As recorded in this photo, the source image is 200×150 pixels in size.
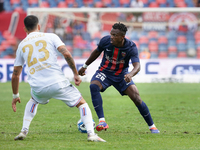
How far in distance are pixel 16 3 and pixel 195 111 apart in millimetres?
18810

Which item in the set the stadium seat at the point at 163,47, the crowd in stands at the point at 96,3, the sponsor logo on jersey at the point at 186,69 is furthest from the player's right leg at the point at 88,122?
the crowd in stands at the point at 96,3

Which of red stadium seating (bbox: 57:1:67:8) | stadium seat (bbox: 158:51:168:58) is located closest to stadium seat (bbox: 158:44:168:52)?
stadium seat (bbox: 158:51:168:58)

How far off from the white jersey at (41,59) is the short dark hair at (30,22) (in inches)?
6.4

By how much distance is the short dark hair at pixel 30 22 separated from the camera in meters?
4.87

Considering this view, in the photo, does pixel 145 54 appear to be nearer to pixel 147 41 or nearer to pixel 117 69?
pixel 147 41

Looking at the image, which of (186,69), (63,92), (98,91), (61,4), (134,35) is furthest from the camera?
(61,4)

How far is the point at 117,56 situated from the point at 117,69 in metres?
0.26

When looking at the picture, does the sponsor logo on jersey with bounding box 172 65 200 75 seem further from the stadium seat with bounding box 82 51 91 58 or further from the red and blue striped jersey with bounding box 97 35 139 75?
the red and blue striped jersey with bounding box 97 35 139 75

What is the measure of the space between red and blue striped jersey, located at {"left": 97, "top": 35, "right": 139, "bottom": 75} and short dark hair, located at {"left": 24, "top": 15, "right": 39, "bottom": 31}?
5.01 ft

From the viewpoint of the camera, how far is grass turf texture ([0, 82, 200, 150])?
15.5 feet

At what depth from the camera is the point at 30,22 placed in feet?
16.0

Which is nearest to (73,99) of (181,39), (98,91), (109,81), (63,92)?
(63,92)

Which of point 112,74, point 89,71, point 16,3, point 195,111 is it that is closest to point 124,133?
point 112,74

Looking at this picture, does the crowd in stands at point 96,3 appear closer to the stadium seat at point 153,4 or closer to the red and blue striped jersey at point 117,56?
the stadium seat at point 153,4
